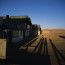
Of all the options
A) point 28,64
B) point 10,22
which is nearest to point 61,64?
point 28,64

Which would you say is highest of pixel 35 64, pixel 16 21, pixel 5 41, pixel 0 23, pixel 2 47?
pixel 16 21

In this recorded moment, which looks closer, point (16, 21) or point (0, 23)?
point (0, 23)

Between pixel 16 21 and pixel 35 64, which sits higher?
pixel 16 21

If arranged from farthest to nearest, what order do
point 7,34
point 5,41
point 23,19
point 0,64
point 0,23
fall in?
point 23,19, point 0,23, point 7,34, point 5,41, point 0,64

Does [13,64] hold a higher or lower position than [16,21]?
lower

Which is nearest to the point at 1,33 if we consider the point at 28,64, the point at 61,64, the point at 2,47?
the point at 2,47

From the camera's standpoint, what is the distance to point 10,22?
17.2m

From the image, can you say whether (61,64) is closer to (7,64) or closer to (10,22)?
(7,64)

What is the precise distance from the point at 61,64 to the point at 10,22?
52.3 ft

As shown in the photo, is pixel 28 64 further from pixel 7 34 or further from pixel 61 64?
pixel 7 34

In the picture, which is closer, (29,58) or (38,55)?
(29,58)

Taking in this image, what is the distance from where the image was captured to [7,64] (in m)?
3.99

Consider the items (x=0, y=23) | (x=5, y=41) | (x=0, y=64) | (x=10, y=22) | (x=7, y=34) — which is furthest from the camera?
(x=10, y=22)

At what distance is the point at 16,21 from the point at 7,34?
28.9 ft
